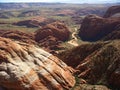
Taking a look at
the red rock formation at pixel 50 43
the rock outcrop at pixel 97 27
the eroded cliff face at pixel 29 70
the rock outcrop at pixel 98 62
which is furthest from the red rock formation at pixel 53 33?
the eroded cliff face at pixel 29 70

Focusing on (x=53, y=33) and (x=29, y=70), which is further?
(x=53, y=33)

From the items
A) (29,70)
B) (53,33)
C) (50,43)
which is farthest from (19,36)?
(29,70)

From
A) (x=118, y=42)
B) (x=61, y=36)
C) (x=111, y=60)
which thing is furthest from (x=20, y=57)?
(x=61, y=36)

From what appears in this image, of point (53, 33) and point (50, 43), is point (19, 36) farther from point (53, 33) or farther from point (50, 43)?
point (50, 43)

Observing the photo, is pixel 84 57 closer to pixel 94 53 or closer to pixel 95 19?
pixel 94 53

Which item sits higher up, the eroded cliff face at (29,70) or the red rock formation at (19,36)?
the eroded cliff face at (29,70)

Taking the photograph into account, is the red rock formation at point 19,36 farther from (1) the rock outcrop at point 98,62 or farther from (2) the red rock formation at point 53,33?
(1) the rock outcrop at point 98,62

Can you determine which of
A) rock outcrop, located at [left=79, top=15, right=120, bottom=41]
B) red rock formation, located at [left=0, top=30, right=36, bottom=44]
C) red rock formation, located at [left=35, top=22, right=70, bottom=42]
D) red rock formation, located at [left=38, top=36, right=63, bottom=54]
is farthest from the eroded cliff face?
red rock formation, located at [left=35, top=22, right=70, bottom=42]
